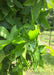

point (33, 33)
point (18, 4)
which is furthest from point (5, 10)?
point (33, 33)

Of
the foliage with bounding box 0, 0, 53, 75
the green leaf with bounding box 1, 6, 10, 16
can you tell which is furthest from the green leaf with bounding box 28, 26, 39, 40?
the green leaf with bounding box 1, 6, 10, 16

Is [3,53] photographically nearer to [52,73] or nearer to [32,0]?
[32,0]

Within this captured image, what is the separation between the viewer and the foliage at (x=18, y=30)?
0.31 m

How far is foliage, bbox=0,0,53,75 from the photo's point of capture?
314 mm

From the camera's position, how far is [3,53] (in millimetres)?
329

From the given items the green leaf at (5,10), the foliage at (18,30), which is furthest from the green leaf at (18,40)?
the green leaf at (5,10)

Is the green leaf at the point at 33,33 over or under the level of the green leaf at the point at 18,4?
under

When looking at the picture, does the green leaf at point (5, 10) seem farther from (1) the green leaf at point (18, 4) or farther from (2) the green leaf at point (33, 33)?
(2) the green leaf at point (33, 33)

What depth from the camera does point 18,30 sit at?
314 mm

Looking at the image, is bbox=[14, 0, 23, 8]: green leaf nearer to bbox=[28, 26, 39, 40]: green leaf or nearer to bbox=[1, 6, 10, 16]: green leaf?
bbox=[1, 6, 10, 16]: green leaf

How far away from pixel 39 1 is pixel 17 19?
0.10 m

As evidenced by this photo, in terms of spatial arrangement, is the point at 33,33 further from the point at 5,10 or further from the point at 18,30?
the point at 5,10

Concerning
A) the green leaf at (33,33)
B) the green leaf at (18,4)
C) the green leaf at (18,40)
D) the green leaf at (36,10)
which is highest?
the green leaf at (18,4)

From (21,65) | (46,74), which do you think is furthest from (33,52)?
(46,74)
